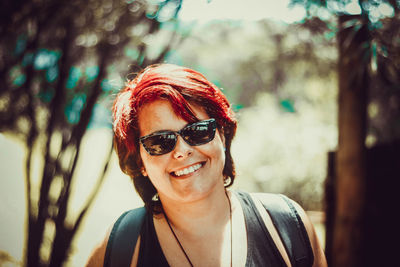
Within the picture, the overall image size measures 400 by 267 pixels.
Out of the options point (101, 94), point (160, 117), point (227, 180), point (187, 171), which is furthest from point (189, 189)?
point (101, 94)

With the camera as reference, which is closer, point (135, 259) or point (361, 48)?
point (135, 259)

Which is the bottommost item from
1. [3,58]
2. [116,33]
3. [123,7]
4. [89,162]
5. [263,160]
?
[263,160]

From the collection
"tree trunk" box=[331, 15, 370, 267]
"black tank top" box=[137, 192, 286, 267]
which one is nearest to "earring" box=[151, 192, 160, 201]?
"black tank top" box=[137, 192, 286, 267]

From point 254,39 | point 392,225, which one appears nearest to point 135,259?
point 392,225

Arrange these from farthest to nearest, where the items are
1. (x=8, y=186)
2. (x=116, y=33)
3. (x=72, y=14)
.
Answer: (x=8, y=186), (x=116, y=33), (x=72, y=14)

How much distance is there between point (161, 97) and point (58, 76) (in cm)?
175

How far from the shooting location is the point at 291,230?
61.7 inches

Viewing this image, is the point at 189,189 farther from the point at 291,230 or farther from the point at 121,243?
the point at 291,230

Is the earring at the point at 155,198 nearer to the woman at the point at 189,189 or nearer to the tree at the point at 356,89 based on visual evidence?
the woman at the point at 189,189

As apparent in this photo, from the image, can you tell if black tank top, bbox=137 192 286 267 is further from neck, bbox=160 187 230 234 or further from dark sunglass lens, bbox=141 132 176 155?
dark sunglass lens, bbox=141 132 176 155

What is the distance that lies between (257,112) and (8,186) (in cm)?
853

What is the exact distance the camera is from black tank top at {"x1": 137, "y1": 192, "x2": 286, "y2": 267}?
4.83 feet

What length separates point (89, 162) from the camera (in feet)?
23.3

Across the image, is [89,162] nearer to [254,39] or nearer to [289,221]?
[289,221]
